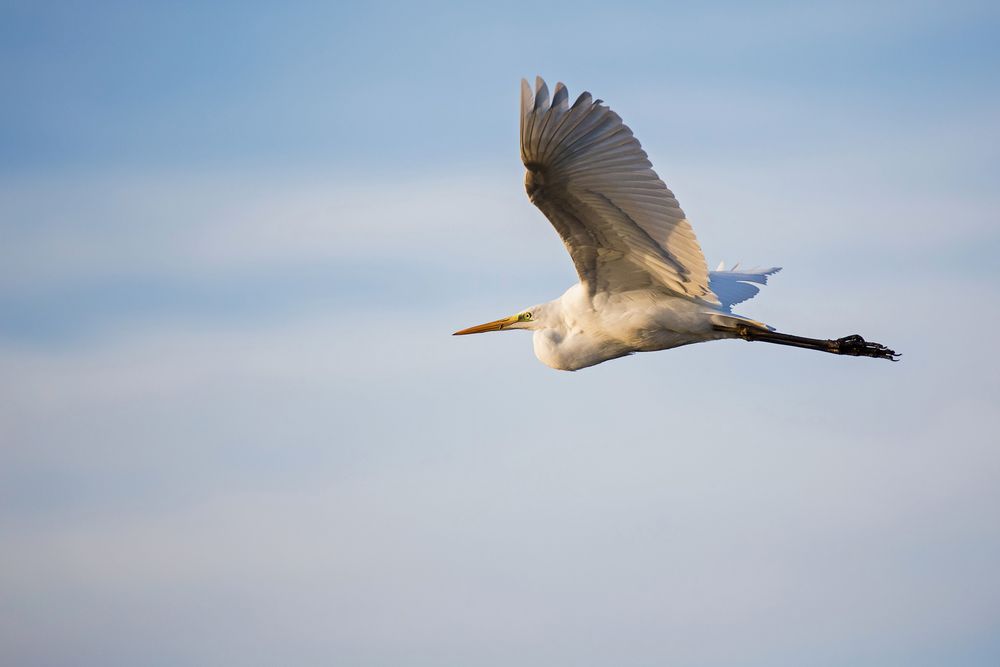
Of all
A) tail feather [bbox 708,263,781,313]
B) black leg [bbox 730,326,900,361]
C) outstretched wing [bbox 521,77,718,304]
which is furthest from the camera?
tail feather [bbox 708,263,781,313]

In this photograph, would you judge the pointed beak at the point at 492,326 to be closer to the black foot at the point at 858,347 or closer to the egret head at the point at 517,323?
the egret head at the point at 517,323

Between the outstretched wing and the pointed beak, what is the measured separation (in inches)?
105

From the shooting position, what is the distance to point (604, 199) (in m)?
13.6

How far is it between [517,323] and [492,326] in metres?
0.76

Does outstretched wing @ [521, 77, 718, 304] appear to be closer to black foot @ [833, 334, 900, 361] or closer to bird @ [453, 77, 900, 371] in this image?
bird @ [453, 77, 900, 371]

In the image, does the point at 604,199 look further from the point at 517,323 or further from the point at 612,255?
the point at 517,323

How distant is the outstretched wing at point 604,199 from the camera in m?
12.8

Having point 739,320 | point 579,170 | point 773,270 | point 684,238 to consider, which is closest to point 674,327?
point 739,320

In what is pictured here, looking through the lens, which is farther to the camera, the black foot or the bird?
the black foot

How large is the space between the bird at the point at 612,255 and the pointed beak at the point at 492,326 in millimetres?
34

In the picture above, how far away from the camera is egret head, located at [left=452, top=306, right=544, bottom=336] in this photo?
16930 mm

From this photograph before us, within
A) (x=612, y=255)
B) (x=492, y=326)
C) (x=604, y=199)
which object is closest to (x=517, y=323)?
(x=492, y=326)

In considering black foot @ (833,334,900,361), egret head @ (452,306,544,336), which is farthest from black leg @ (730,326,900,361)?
egret head @ (452,306,544,336)

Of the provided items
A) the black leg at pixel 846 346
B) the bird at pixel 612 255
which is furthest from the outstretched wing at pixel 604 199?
the black leg at pixel 846 346
